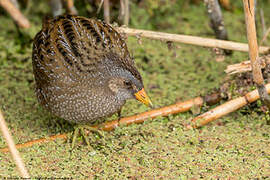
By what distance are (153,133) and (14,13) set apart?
2.41 metres

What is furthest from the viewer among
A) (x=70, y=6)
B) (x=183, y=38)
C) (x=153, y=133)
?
(x=70, y=6)

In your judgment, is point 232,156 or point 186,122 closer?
point 232,156

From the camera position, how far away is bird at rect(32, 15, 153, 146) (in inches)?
129

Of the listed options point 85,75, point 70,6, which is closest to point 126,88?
point 85,75

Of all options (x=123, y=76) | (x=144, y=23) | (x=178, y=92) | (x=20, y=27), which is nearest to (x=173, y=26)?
(x=144, y=23)

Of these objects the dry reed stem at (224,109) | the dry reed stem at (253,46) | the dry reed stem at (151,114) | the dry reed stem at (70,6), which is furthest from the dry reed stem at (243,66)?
the dry reed stem at (70,6)

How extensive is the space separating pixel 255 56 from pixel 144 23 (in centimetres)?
240

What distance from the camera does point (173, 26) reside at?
214 inches

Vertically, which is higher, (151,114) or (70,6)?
(70,6)

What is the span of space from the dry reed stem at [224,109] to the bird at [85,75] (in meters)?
0.59

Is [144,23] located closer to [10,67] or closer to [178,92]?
[178,92]

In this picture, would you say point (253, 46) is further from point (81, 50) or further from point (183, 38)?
point (81, 50)

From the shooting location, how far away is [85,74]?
3.27 metres

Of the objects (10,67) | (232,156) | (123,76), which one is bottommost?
(232,156)
